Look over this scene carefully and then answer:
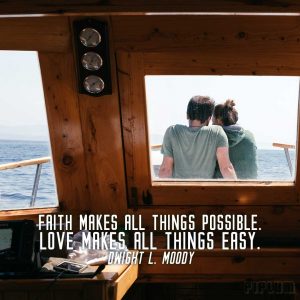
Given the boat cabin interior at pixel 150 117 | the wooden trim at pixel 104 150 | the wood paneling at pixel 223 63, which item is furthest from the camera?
the wooden trim at pixel 104 150

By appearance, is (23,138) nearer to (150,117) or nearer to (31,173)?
(31,173)

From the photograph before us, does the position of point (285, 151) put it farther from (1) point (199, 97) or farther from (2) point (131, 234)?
(2) point (131, 234)

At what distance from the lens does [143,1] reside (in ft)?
7.26

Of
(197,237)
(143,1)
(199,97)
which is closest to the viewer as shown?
(143,1)

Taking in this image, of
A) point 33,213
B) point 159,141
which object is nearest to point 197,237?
point 159,141

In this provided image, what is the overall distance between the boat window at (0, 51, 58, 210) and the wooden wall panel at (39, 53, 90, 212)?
0.33 feet

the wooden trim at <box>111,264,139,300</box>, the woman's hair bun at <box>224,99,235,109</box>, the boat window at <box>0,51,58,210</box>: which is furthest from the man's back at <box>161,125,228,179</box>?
the boat window at <box>0,51,58,210</box>

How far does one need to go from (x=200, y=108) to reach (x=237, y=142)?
1.18 feet

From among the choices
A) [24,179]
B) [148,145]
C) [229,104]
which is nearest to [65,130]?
[148,145]

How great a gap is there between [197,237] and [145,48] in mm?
1394

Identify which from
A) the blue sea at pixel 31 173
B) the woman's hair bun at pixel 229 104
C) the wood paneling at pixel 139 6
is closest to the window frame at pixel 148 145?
the blue sea at pixel 31 173

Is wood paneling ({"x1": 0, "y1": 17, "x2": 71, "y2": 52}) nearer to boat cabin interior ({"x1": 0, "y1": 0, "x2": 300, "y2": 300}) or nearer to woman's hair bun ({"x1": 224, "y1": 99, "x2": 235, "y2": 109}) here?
boat cabin interior ({"x1": 0, "y1": 0, "x2": 300, "y2": 300})

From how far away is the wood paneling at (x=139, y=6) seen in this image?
2.17 m

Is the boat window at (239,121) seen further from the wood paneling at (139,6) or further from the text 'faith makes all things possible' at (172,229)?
the wood paneling at (139,6)
